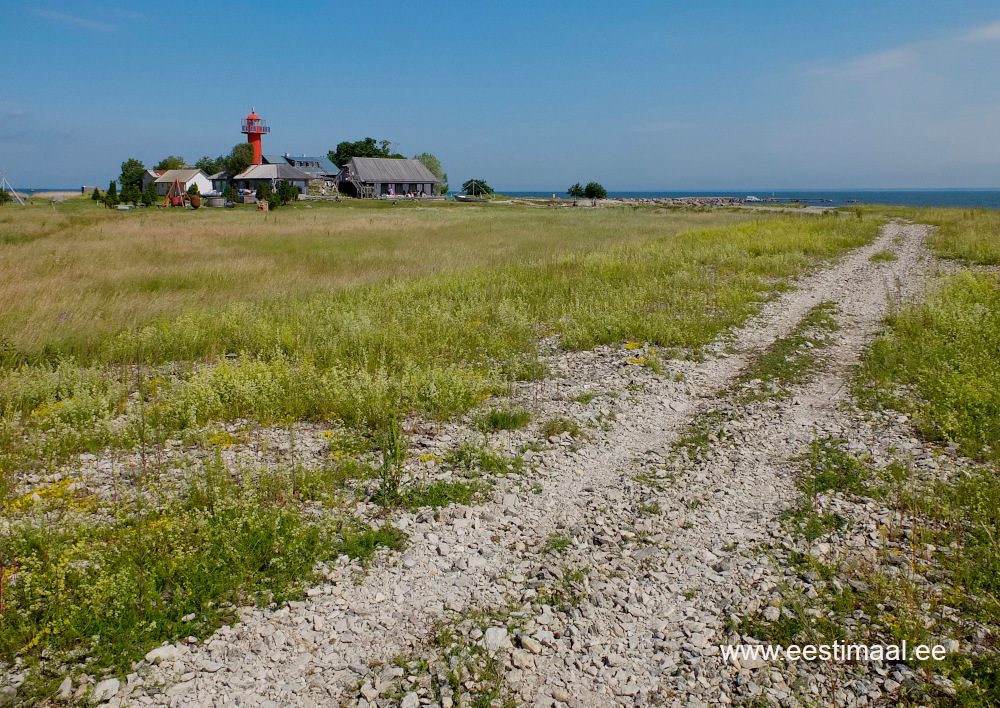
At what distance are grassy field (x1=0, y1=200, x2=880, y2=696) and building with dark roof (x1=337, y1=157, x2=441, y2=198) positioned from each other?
80619mm

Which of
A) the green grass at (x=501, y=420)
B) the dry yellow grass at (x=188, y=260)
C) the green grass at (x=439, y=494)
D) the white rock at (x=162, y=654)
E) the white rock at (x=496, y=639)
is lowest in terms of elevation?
the white rock at (x=496, y=639)

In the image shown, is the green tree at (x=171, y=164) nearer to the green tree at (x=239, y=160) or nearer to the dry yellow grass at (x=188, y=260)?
the green tree at (x=239, y=160)

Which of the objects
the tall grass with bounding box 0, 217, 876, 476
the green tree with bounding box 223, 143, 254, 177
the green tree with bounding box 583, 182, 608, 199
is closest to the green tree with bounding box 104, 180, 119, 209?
the green tree with bounding box 223, 143, 254, 177

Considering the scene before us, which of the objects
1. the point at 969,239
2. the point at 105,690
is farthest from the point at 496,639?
the point at 969,239

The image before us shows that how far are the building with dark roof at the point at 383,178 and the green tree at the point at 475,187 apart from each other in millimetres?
11670

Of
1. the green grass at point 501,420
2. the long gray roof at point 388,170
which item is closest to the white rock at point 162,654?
the green grass at point 501,420

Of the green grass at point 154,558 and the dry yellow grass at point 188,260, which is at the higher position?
the dry yellow grass at point 188,260

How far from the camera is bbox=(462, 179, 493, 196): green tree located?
122125 millimetres

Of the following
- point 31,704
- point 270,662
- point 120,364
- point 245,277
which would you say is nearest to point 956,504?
point 270,662

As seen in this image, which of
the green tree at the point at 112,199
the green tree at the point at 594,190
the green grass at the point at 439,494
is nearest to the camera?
the green grass at the point at 439,494

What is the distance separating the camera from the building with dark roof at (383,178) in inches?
3989

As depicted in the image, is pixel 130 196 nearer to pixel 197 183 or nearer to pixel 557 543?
pixel 197 183

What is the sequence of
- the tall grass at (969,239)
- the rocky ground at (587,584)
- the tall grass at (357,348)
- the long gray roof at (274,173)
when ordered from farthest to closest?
the long gray roof at (274,173)
the tall grass at (969,239)
the tall grass at (357,348)
the rocky ground at (587,584)

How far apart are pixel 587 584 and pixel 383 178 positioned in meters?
105
